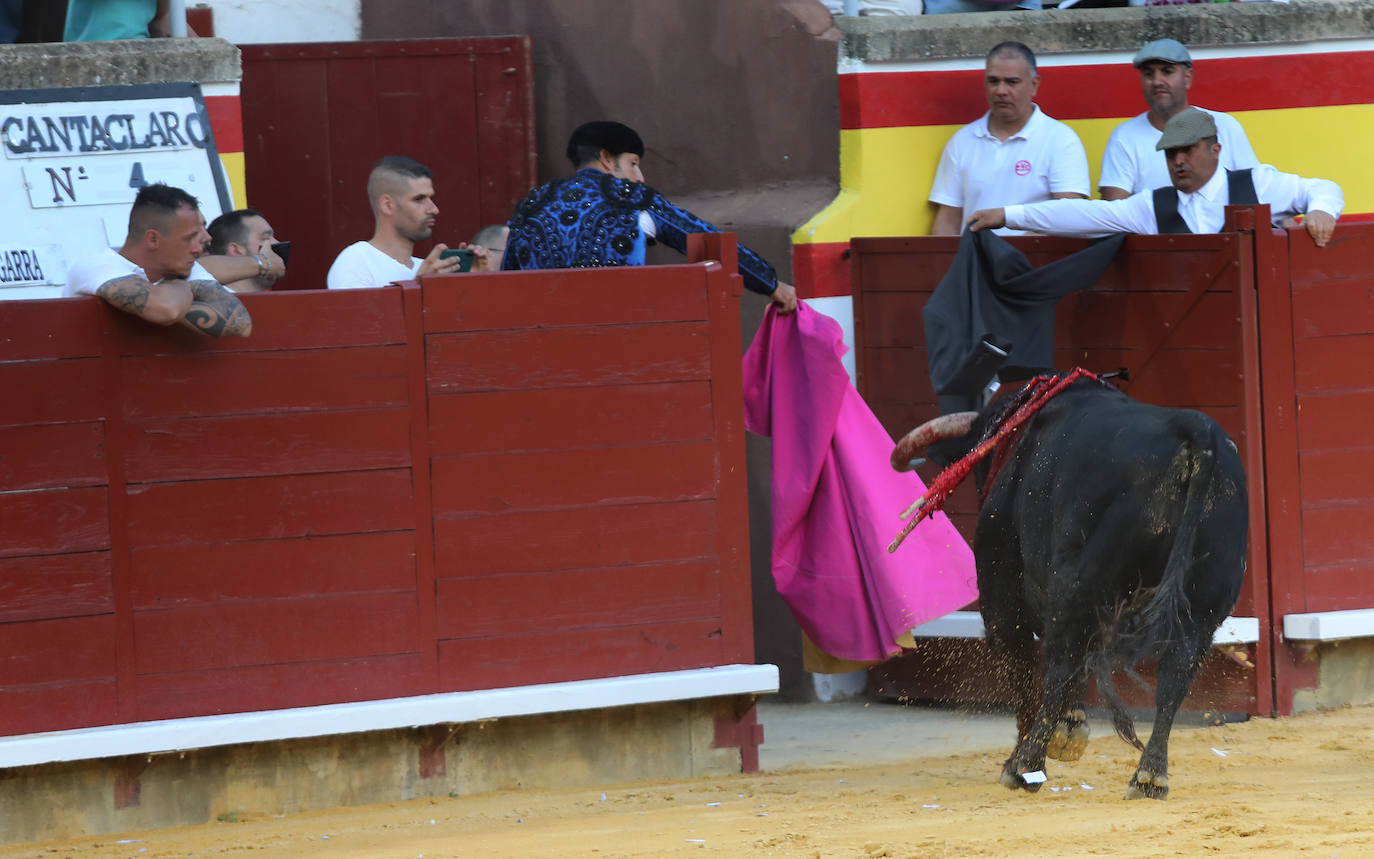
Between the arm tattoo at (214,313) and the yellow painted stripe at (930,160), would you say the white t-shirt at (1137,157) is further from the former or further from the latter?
the arm tattoo at (214,313)

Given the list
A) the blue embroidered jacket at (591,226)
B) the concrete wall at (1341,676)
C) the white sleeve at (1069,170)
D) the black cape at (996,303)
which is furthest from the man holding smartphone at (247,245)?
the concrete wall at (1341,676)

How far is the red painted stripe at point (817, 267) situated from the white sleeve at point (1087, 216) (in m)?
0.76

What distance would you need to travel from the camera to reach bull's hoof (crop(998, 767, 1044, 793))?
17.4 ft

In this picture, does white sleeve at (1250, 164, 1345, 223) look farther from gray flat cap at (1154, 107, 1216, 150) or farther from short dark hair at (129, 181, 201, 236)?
short dark hair at (129, 181, 201, 236)

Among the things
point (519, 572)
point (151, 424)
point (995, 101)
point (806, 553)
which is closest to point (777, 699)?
point (806, 553)

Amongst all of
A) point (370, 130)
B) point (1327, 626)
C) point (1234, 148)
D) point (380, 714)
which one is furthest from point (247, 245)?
point (1327, 626)

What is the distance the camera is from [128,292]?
5137 millimetres

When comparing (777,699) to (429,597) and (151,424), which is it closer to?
(429,597)

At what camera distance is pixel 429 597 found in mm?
5633

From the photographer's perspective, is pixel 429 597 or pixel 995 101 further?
pixel 995 101

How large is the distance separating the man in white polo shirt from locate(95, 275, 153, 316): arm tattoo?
10.2ft

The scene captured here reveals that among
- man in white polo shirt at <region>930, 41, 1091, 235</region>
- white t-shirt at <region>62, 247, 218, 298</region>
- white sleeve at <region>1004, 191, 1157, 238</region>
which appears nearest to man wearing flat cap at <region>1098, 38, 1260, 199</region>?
man in white polo shirt at <region>930, 41, 1091, 235</region>

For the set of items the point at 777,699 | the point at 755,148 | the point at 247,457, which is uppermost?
the point at 755,148

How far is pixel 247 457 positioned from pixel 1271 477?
341 centimetres
